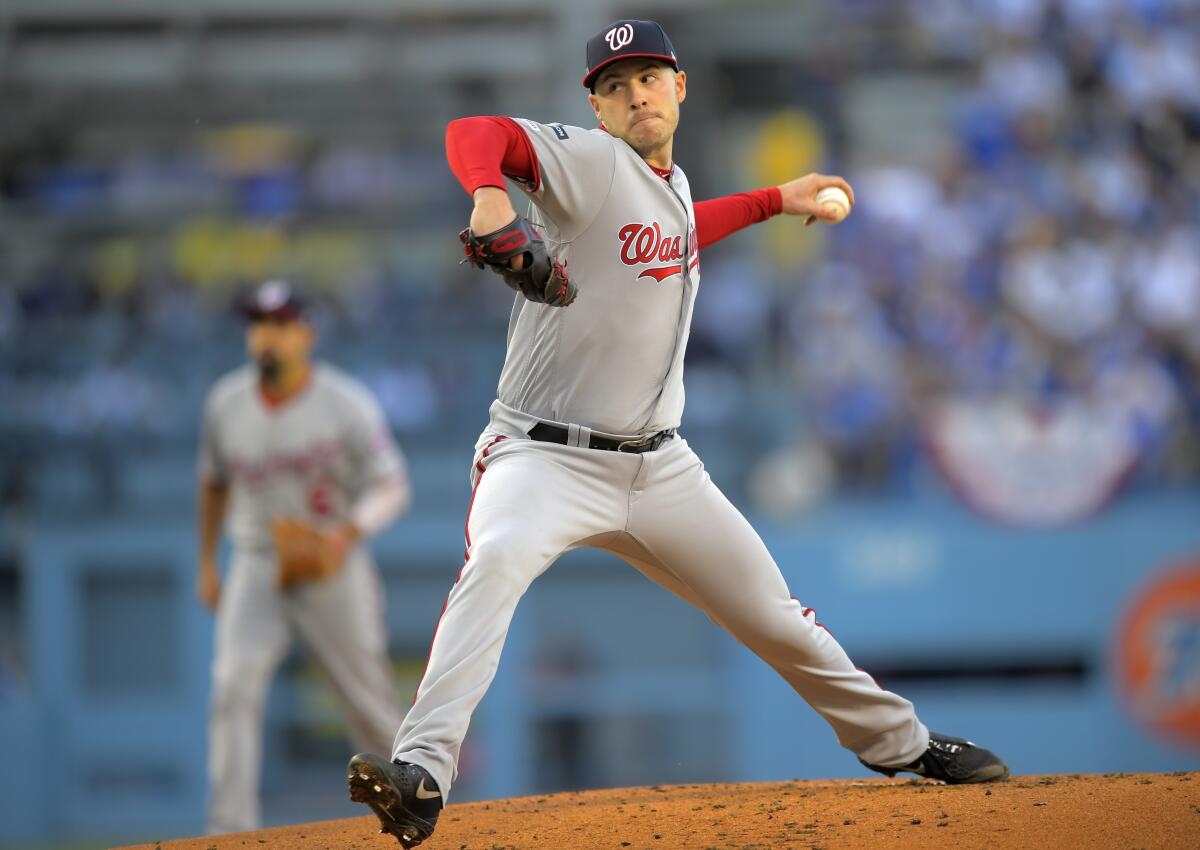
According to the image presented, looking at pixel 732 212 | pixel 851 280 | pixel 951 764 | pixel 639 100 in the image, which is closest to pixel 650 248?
pixel 639 100

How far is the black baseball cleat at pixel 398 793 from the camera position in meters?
3.08

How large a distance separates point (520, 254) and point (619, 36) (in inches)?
30.9

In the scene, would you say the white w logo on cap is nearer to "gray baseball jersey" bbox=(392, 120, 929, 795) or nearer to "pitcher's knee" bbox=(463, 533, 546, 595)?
"gray baseball jersey" bbox=(392, 120, 929, 795)

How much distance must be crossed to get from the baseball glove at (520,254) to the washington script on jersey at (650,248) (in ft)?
1.35

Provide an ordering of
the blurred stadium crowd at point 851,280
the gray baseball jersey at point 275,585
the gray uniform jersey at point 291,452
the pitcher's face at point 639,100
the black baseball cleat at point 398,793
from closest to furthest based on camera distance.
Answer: the black baseball cleat at point 398,793 < the pitcher's face at point 639,100 < the gray baseball jersey at point 275,585 < the gray uniform jersey at point 291,452 < the blurred stadium crowd at point 851,280

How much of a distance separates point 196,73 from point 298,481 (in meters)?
7.48

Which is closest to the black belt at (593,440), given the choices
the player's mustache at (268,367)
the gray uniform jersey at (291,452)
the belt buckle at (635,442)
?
the belt buckle at (635,442)

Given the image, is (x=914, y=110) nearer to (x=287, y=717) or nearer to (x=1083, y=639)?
(x=1083, y=639)

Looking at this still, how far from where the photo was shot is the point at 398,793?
310 cm

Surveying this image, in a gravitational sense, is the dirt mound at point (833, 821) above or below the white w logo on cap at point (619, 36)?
below

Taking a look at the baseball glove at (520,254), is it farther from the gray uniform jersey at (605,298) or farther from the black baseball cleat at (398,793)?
the black baseball cleat at (398,793)

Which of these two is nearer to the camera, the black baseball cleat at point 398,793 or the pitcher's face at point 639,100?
the black baseball cleat at point 398,793

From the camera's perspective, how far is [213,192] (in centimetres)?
1203

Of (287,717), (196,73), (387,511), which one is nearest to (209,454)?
(387,511)
